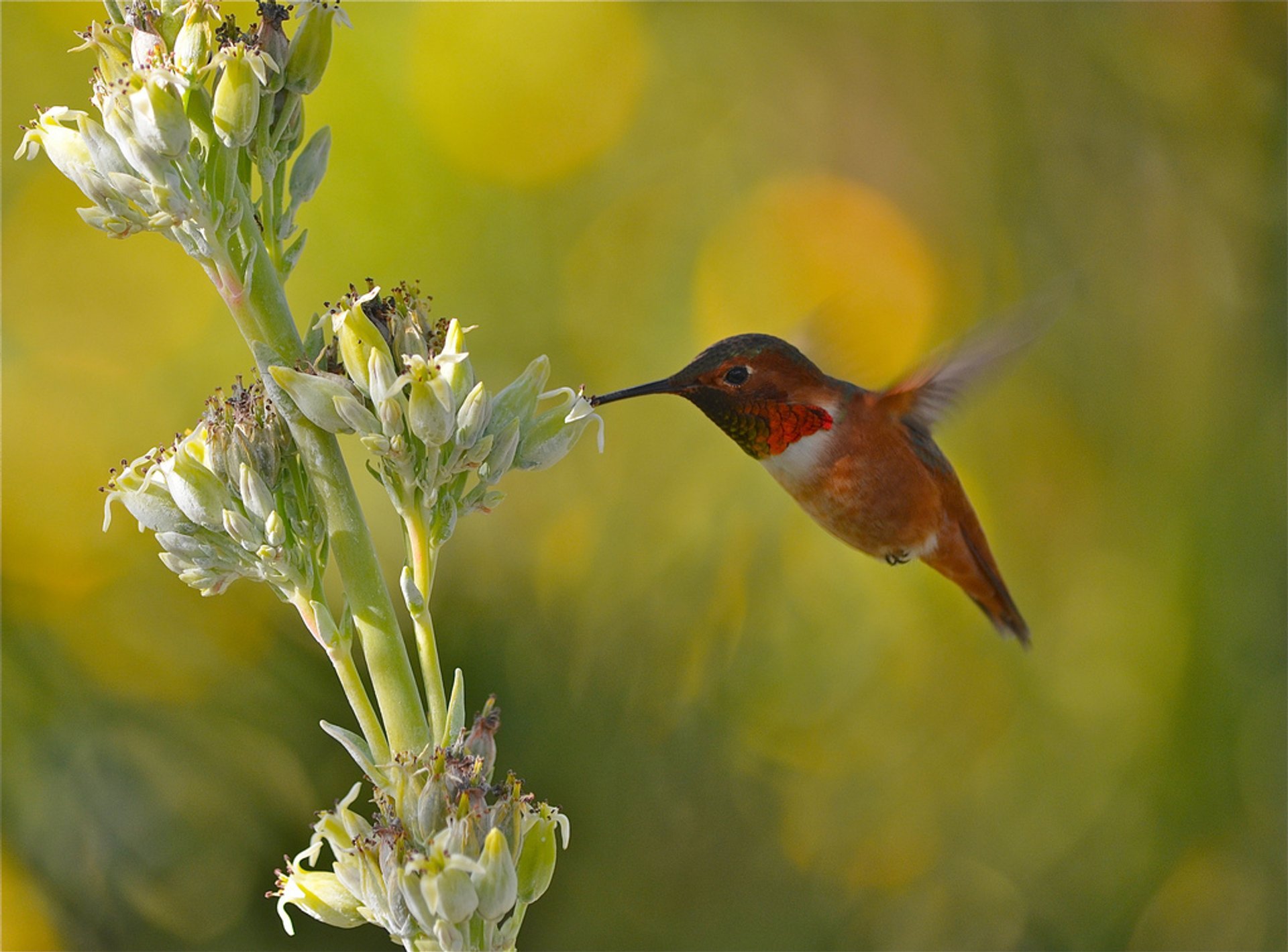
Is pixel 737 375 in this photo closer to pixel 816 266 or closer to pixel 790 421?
pixel 790 421

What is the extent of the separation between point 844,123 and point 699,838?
134 cm

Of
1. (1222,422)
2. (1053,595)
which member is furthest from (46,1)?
(1222,422)

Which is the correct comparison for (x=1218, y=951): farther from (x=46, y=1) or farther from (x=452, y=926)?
(x=46, y=1)

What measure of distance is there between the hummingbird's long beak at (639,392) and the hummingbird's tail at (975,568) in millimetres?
444

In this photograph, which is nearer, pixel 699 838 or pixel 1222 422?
pixel 699 838

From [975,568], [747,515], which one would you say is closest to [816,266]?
[747,515]

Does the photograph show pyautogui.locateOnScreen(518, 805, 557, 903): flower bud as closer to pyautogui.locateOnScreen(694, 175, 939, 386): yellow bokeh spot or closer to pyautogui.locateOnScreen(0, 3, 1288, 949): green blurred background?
pyautogui.locateOnScreen(0, 3, 1288, 949): green blurred background

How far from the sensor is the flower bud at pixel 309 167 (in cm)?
73

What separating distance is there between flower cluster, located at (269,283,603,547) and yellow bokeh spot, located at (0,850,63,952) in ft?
4.48

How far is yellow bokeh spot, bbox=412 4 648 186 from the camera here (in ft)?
6.35

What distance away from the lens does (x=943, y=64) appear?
2191 millimetres

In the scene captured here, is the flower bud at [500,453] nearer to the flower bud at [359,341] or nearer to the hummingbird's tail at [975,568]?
the flower bud at [359,341]

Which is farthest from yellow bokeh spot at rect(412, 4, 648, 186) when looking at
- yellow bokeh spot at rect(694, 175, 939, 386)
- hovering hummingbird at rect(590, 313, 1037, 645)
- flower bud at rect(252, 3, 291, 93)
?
flower bud at rect(252, 3, 291, 93)

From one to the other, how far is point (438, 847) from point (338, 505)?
7.8 inches
